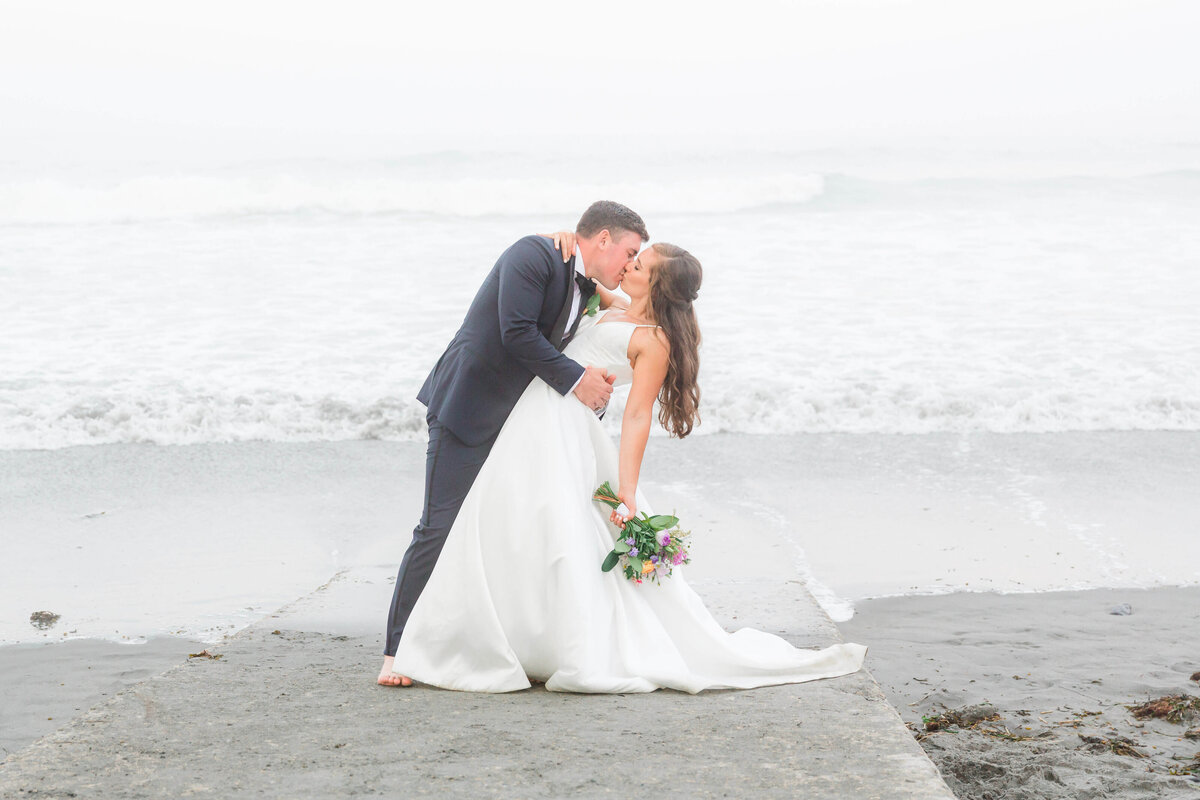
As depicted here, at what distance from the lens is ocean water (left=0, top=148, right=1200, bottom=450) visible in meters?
10.0

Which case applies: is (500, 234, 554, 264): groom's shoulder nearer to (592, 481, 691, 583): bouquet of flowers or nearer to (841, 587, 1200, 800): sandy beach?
(592, 481, 691, 583): bouquet of flowers

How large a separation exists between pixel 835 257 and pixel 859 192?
6.11 metres

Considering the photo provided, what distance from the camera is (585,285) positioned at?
388 centimetres

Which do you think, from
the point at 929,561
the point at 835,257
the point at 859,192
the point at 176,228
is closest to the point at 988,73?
the point at 859,192

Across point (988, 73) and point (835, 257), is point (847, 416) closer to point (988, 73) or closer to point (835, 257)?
point (835, 257)

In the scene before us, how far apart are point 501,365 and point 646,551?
0.81 meters

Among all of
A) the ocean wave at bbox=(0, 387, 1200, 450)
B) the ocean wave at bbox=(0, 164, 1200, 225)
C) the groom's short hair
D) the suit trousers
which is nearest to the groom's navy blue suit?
the suit trousers

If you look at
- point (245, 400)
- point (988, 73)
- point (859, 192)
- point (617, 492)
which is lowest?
point (245, 400)

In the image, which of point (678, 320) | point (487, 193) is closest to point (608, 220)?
point (678, 320)

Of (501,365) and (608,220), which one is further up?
(608,220)

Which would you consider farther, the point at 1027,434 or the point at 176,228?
the point at 176,228

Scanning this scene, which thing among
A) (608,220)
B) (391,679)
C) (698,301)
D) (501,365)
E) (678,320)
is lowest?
(391,679)

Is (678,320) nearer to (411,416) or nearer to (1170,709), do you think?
(1170,709)

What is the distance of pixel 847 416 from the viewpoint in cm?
991
